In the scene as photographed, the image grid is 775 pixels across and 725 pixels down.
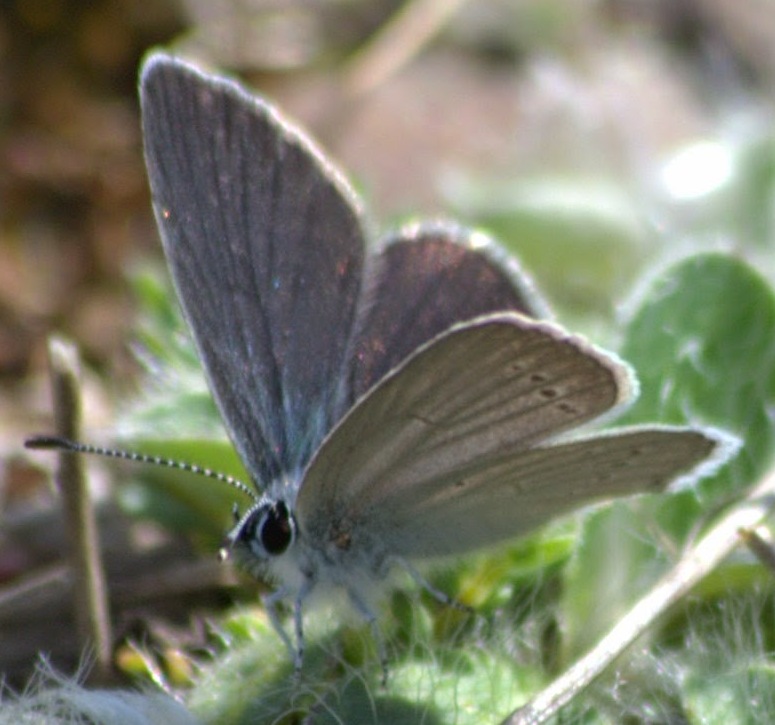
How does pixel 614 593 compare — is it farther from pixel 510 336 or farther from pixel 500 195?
pixel 500 195

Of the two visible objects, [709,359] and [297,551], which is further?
[709,359]

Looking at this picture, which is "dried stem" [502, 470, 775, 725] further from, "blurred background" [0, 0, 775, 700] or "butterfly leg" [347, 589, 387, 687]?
"blurred background" [0, 0, 775, 700]

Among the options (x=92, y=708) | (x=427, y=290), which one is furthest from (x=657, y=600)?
(x=92, y=708)

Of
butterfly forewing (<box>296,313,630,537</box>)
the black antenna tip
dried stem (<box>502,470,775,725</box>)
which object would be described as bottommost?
dried stem (<box>502,470,775,725</box>)

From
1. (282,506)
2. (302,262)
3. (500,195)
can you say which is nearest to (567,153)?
(500,195)

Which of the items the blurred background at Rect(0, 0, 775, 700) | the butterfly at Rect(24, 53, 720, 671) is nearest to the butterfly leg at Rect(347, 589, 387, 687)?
the butterfly at Rect(24, 53, 720, 671)

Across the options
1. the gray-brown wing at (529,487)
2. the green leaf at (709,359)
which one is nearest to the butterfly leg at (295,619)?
the gray-brown wing at (529,487)

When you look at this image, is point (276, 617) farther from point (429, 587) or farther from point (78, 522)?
point (78, 522)
